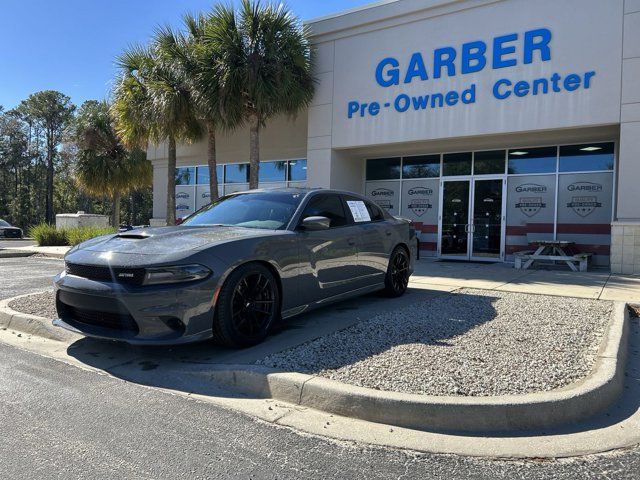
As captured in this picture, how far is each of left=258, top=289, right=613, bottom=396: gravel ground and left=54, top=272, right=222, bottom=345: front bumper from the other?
0.67 m

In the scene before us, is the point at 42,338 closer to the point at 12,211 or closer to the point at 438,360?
the point at 438,360

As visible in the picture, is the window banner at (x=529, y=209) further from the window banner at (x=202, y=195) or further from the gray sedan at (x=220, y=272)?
the window banner at (x=202, y=195)

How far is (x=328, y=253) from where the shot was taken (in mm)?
5566

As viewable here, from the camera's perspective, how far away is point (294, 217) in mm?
5324

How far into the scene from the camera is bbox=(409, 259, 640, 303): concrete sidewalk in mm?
8055

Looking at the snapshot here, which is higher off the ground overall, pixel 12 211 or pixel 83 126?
pixel 83 126

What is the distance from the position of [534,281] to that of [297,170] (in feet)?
32.0

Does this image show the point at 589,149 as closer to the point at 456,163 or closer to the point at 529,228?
the point at 529,228

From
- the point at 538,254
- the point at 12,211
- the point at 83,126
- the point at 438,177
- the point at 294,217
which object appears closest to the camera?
the point at 294,217

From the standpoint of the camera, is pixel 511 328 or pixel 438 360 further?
pixel 511 328

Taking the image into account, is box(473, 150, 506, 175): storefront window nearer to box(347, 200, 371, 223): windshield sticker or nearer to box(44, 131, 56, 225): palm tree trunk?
box(347, 200, 371, 223): windshield sticker

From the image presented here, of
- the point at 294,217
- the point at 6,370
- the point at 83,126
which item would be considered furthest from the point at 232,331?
the point at 83,126

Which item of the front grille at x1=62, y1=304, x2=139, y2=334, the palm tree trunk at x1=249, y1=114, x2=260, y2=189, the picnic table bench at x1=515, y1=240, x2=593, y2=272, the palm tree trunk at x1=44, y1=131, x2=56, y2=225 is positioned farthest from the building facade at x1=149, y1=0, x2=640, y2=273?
the palm tree trunk at x1=44, y1=131, x2=56, y2=225

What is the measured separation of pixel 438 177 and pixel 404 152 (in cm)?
130
